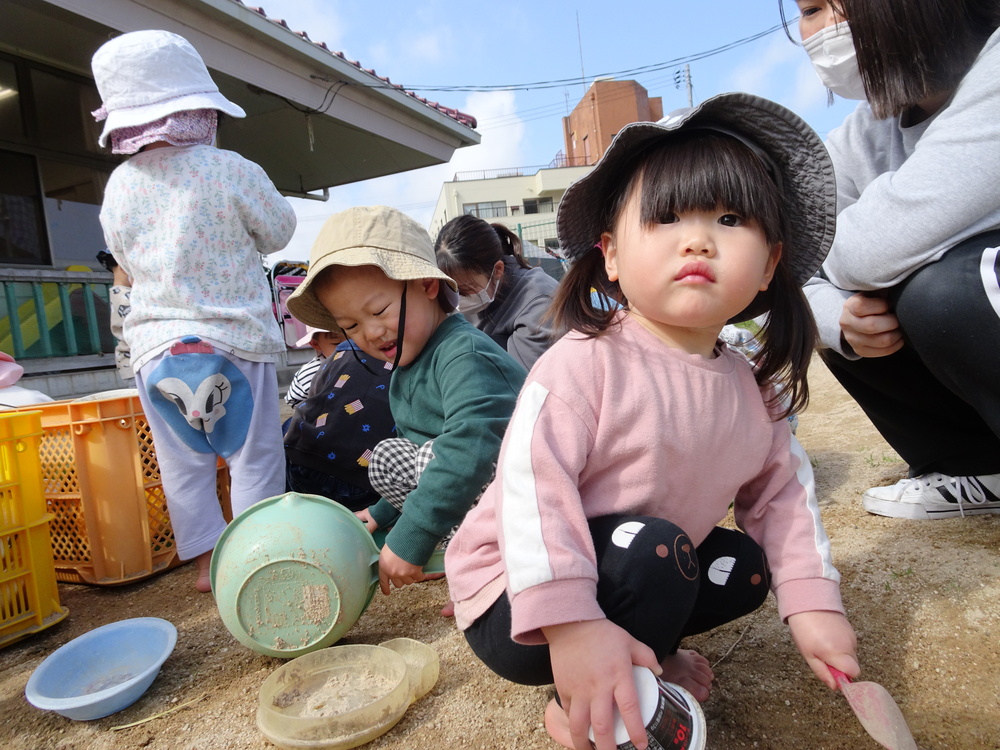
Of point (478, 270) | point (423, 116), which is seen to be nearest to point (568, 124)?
point (423, 116)

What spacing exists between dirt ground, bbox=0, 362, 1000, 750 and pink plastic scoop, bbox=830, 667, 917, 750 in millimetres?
148

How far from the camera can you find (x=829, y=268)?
149cm

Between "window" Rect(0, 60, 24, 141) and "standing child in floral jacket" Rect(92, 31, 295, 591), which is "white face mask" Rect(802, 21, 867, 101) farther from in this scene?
"window" Rect(0, 60, 24, 141)

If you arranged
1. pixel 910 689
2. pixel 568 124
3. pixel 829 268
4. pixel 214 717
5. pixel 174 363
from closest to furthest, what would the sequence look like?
pixel 910 689
pixel 214 717
pixel 829 268
pixel 174 363
pixel 568 124

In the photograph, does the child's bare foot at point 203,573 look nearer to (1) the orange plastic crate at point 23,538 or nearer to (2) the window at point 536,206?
(1) the orange plastic crate at point 23,538

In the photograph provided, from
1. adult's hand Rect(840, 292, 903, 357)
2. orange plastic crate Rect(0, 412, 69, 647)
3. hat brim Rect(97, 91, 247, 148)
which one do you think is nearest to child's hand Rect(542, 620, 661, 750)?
adult's hand Rect(840, 292, 903, 357)

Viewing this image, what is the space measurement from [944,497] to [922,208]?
0.90 metres

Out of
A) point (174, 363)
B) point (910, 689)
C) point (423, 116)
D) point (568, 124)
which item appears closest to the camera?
point (910, 689)

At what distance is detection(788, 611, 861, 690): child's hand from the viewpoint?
3.00ft

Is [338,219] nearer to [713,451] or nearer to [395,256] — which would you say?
[395,256]

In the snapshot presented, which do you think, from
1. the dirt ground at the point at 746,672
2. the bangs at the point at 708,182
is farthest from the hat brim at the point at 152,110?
the bangs at the point at 708,182

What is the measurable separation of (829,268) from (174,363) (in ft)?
5.92

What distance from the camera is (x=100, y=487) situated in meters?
2.00

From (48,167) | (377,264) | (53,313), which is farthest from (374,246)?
(48,167)
